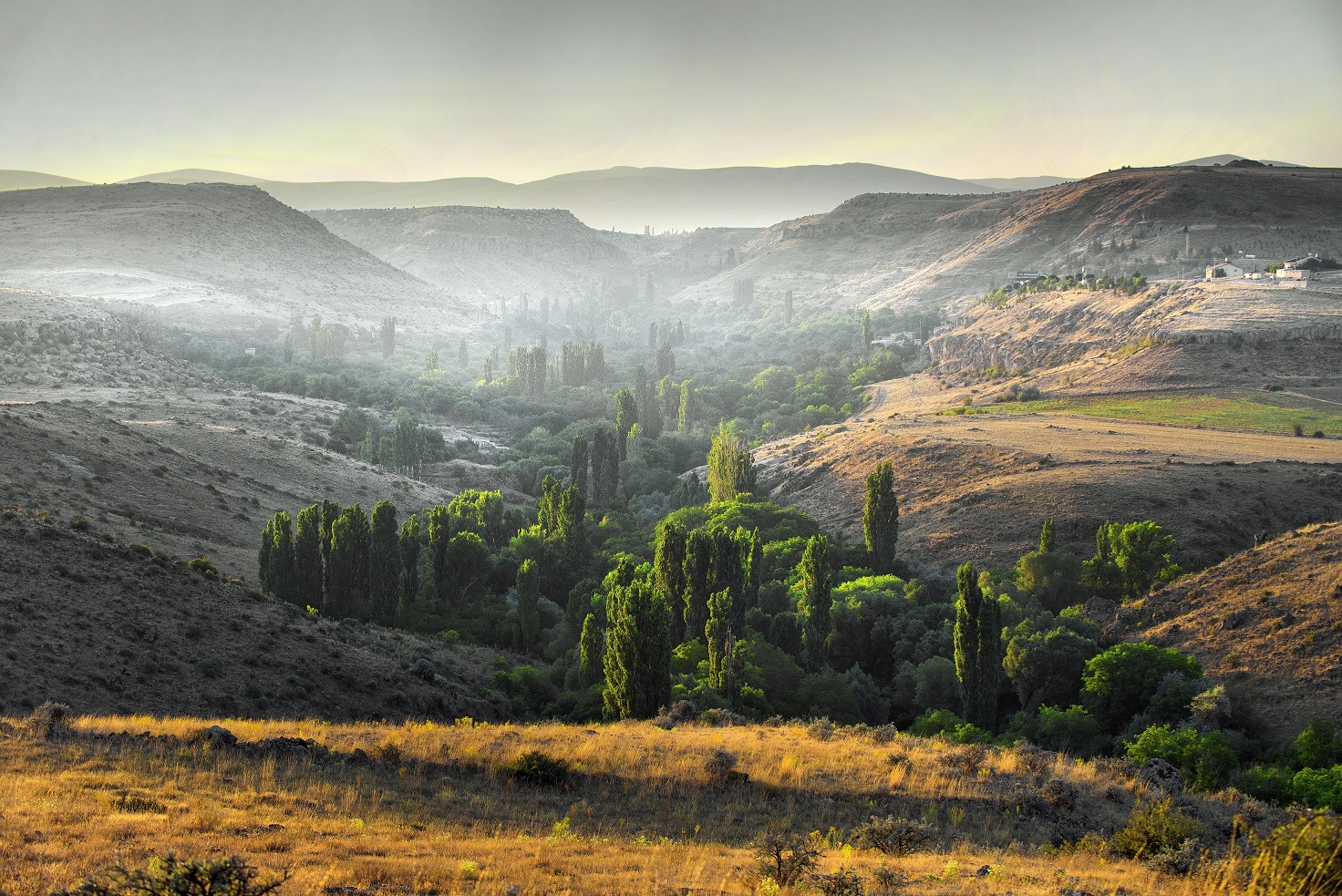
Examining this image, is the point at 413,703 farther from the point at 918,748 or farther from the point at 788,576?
the point at 788,576

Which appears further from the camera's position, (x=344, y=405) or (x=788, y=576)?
(x=344, y=405)

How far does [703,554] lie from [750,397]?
218 feet

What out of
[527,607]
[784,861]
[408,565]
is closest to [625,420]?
[408,565]

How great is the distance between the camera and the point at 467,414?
94.7m

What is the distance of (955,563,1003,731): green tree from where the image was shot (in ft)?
101

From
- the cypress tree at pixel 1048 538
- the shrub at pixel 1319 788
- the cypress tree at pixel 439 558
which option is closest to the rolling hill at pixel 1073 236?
the cypress tree at pixel 1048 538

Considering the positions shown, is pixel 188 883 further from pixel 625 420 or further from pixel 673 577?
pixel 625 420

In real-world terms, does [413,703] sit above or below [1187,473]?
below

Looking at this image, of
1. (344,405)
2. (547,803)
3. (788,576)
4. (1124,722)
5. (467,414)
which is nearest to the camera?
(547,803)

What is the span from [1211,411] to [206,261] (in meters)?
143

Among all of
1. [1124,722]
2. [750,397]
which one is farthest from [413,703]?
[750,397]

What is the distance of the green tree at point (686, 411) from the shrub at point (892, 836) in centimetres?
7474

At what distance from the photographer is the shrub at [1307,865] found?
8547 mm

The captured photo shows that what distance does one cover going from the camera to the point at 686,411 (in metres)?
91.2
